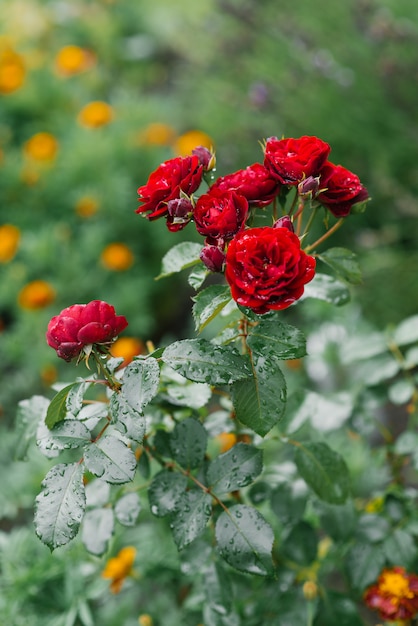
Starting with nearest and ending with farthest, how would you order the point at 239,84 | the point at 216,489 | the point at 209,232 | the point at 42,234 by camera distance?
the point at 209,232 < the point at 216,489 < the point at 42,234 < the point at 239,84

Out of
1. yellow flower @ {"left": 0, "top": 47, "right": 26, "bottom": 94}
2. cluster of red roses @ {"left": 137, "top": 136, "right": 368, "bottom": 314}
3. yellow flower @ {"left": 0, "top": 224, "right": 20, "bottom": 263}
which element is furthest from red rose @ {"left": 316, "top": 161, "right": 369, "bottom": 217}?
yellow flower @ {"left": 0, "top": 47, "right": 26, "bottom": 94}

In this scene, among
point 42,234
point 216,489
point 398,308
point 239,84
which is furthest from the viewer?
point 239,84

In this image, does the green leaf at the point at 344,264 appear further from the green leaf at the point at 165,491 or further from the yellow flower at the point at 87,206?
the yellow flower at the point at 87,206

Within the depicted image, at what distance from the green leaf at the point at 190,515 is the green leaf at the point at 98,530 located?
116 mm

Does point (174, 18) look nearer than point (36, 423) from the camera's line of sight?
No

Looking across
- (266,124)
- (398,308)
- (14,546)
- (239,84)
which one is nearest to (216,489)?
(14,546)

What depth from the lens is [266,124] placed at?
2.27m

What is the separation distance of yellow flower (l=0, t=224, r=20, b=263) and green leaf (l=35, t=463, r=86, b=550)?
4.25ft

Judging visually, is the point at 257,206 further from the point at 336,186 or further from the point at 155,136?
the point at 155,136

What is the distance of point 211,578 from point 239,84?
211 centimetres

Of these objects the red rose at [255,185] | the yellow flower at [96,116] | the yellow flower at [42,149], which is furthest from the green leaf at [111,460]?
the yellow flower at [96,116]

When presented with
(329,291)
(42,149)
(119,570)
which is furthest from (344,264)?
(42,149)

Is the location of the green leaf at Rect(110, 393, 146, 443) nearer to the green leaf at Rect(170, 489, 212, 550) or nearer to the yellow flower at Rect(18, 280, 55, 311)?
the green leaf at Rect(170, 489, 212, 550)

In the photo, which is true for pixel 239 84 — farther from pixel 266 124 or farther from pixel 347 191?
pixel 347 191
